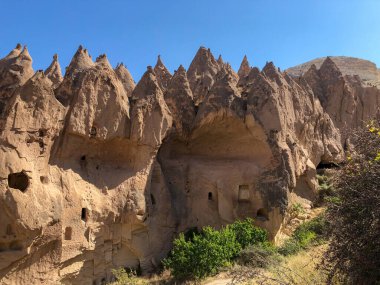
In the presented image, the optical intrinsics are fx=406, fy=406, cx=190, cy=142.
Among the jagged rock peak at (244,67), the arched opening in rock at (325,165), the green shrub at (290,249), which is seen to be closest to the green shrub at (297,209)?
the green shrub at (290,249)

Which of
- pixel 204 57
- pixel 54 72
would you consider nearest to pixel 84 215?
pixel 54 72

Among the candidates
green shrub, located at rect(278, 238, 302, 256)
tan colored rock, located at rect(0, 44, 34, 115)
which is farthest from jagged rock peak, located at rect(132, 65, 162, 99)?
green shrub, located at rect(278, 238, 302, 256)

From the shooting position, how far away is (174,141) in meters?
17.0

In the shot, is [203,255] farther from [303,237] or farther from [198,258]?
[303,237]

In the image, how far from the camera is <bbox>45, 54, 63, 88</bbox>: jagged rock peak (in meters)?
18.7

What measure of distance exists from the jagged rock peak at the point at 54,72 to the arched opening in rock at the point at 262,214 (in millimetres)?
10653

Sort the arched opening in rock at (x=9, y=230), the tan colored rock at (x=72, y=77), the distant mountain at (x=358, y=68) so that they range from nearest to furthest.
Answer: the arched opening in rock at (x=9, y=230), the tan colored rock at (x=72, y=77), the distant mountain at (x=358, y=68)

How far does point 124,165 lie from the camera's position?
14.3 metres

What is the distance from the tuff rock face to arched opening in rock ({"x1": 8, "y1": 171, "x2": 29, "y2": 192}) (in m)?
0.03

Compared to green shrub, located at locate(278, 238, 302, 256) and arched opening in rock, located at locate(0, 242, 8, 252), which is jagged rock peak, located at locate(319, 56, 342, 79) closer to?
green shrub, located at locate(278, 238, 302, 256)

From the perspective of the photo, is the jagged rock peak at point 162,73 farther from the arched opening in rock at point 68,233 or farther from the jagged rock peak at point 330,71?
the arched opening in rock at point 68,233

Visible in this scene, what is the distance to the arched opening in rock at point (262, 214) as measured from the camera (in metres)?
15.5

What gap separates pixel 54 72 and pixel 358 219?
53.5ft

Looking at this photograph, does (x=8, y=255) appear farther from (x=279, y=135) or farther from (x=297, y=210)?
(x=297, y=210)
